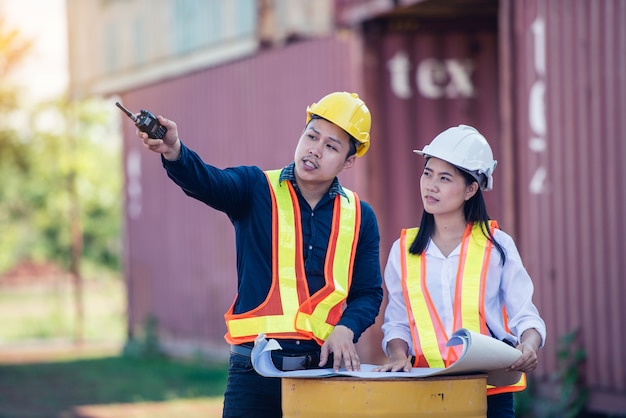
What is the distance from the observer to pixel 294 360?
4.03m

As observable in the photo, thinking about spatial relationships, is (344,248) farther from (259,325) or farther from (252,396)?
(252,396)

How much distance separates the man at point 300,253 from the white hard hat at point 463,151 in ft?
1.10

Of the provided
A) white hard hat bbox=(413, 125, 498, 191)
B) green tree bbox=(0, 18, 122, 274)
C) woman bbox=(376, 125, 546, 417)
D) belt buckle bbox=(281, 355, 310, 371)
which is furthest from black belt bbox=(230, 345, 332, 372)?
green tree bbox=(0, 18, 122, 274)

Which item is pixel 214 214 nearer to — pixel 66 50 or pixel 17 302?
pixel 66 50

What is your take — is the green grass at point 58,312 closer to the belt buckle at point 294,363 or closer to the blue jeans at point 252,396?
the blue jeans at point 252,396

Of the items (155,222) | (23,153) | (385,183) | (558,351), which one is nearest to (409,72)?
(385,183)

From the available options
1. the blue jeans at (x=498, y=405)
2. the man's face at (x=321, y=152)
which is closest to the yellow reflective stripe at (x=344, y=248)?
the man's face at (x=321, y=152)

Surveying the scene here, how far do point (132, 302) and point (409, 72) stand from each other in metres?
7.69

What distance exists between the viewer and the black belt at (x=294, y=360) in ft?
13.2

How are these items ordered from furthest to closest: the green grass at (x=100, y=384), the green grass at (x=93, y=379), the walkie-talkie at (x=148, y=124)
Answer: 1. the green grass at (x=100, y=384)
2. the green grass at (x=93, y=379)
3. the walkie-talkie at (x=148, y=124)

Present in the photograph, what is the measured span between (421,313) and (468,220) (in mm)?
382

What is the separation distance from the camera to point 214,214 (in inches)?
592

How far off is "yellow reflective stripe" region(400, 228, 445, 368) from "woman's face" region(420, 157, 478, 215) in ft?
0.64

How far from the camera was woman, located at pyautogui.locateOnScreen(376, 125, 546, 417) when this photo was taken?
398 centimetres
